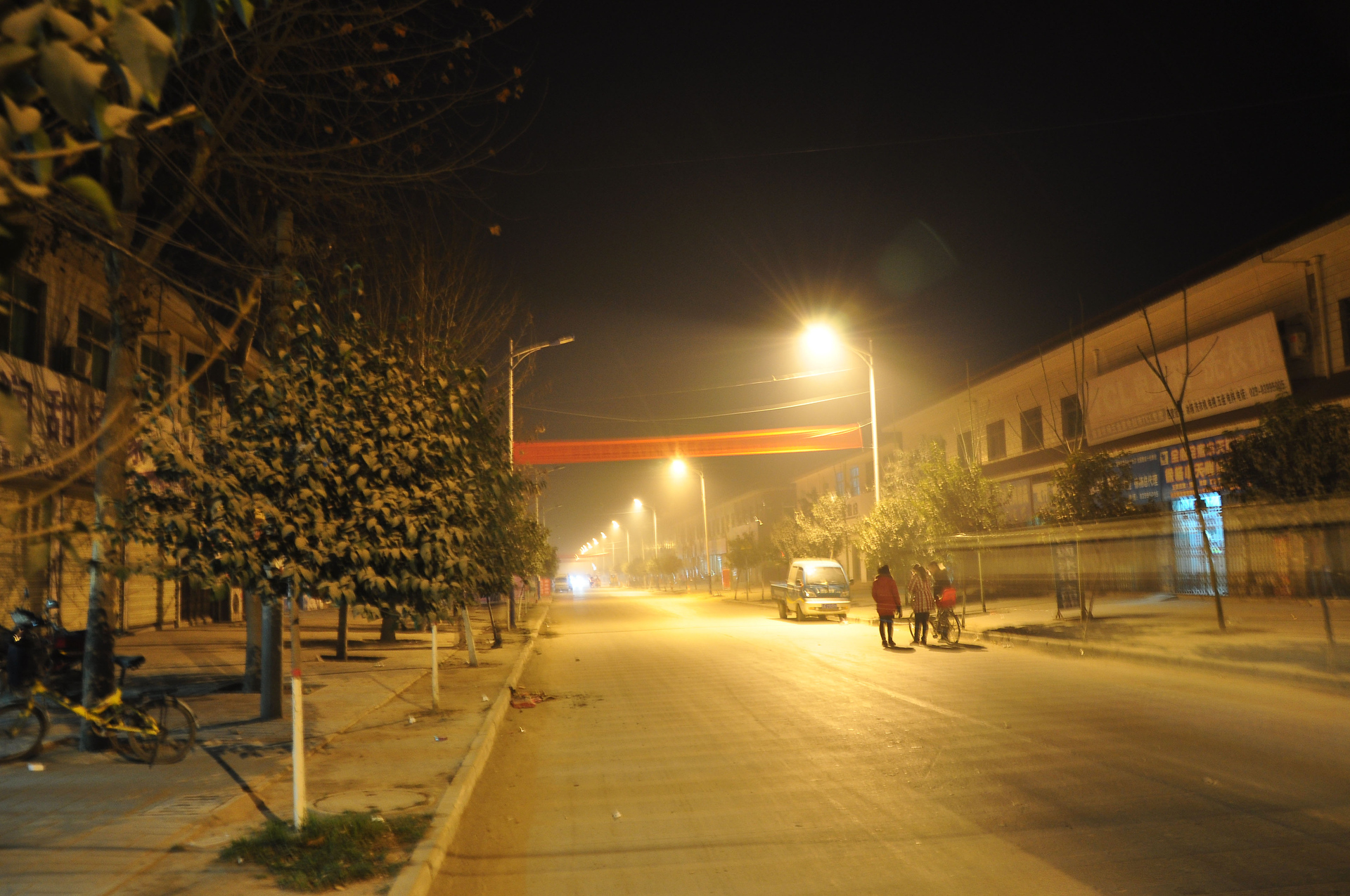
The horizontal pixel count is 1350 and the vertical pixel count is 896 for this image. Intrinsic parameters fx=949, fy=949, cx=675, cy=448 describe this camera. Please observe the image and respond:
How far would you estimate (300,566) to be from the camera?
267 inches

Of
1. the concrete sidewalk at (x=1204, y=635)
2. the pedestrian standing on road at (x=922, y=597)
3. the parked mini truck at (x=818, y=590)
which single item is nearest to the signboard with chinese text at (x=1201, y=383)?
the concrete sidewalk at (x=1204, y=635)

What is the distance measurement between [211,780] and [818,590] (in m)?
25.2

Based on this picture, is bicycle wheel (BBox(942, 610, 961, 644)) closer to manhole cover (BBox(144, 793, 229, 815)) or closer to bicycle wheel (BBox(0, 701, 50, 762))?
manhole cover (BBox(144, 793, 229, 815))

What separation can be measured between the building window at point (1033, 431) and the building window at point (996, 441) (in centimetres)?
155

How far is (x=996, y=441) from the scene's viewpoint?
39.4m

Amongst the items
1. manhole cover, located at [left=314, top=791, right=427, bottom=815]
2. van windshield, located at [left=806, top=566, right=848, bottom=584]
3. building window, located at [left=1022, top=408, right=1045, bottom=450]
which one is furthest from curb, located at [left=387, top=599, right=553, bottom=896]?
building window, located at [left=1022, top=408, right=1045, bottom=450]

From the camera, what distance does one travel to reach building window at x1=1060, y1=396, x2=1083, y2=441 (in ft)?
108

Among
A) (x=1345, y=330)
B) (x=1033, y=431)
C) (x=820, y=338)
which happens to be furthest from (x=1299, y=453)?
(x=1033, y=431)

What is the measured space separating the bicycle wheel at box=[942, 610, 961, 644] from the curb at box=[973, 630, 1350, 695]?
2.55 ft

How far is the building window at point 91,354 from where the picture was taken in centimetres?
1880

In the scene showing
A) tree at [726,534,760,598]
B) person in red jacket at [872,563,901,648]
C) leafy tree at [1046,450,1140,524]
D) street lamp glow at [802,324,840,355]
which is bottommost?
person in red jacket at [872,563,901,648]

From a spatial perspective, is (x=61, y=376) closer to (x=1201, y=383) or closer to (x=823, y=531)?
(x=1201, y=383)

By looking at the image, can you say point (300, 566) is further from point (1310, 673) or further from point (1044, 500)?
point (1044, 500)

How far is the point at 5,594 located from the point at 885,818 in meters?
16.3
